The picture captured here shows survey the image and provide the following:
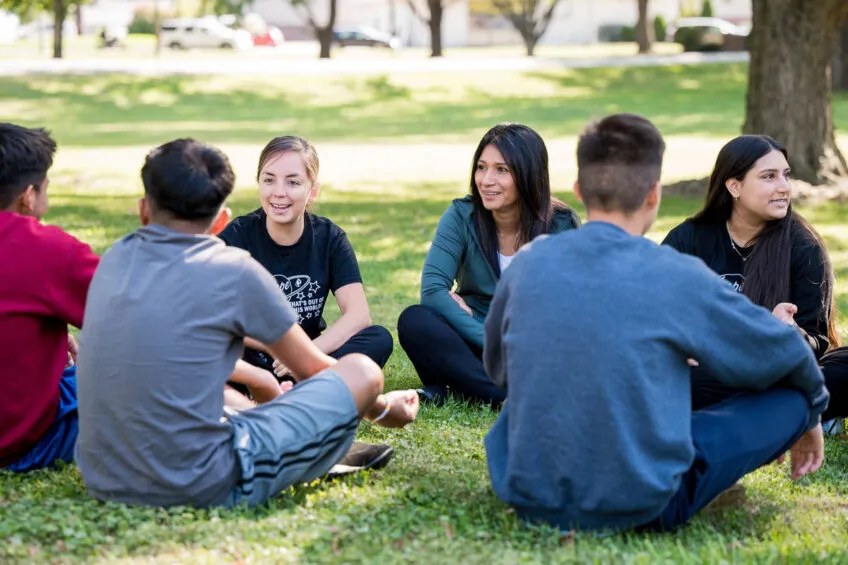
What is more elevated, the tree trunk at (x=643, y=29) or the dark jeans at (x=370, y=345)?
the tree trunk at (x=643, y=29)

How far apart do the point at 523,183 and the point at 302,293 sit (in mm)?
1226

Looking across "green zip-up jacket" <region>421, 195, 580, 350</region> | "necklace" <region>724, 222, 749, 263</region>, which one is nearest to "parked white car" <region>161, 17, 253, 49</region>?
"green zip-up jacket" <region>421, 195, 580, 350</region>

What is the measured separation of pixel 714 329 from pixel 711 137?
2113 cm

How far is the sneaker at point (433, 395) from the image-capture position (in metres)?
6.06

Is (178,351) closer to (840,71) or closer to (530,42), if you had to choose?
(840,71)

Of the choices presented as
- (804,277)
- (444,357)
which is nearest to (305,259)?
(444,357)

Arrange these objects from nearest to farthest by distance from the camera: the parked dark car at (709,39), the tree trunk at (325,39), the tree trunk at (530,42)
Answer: the tree trunk at (325,39) → the parked dark car at (709,39) → the tree trunk at (530,42)

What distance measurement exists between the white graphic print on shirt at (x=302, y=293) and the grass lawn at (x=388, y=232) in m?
0.80

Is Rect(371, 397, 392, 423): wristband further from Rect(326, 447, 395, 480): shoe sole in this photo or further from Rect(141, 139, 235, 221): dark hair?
Rect(141, 139, 235, 221): dark hair

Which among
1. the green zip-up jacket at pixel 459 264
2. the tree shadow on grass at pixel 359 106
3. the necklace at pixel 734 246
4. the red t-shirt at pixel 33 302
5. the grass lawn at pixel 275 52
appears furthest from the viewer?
the grass lawn at pixel 275 52

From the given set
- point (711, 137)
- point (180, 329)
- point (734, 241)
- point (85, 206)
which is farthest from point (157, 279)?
point (711, 137)

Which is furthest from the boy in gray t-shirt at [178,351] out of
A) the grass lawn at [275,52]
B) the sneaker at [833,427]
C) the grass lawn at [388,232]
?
the grass lawn at [275,52]

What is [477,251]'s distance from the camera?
A: 6.29 m

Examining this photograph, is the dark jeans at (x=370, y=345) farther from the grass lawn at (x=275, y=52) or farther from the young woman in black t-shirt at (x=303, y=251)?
the grass lawn at (x=275, y=52)
